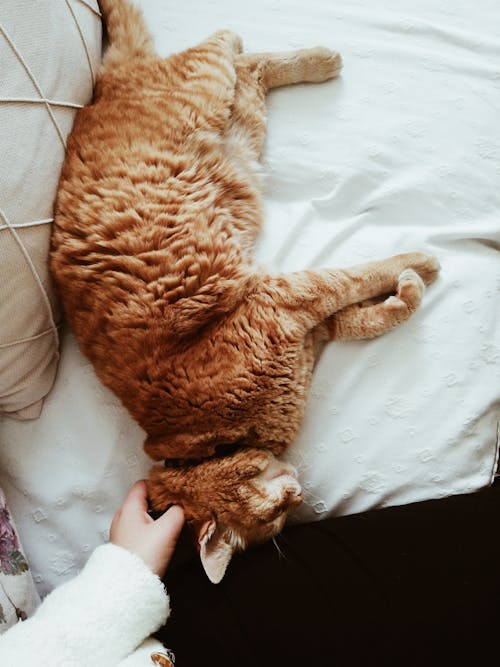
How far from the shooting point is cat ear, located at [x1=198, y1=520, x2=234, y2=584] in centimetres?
120

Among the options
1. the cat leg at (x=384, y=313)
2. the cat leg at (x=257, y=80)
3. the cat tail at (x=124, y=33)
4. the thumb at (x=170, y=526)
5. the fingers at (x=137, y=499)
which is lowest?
the fingers at (x=137, y=499)

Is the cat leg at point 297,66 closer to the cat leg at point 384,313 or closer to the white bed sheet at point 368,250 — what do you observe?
the white bed sheet at point 368,250

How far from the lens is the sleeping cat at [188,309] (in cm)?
135

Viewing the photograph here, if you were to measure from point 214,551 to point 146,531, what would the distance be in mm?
170

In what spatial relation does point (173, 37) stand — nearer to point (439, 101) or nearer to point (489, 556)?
point (439, 101)

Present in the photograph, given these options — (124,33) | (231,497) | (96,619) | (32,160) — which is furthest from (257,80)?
(96,619)

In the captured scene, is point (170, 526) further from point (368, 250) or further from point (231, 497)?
point (368, 250)

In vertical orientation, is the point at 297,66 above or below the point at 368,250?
above

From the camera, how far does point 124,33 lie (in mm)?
1565

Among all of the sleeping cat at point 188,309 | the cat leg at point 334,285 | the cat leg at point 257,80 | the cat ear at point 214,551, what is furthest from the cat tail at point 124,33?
the cat ear at point 214,551

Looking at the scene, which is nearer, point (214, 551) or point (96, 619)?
point (96, 619)

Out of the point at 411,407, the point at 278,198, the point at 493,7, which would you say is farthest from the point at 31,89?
the point at 493,7

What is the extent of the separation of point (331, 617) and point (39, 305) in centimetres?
102

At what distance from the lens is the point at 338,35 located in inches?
65.7
